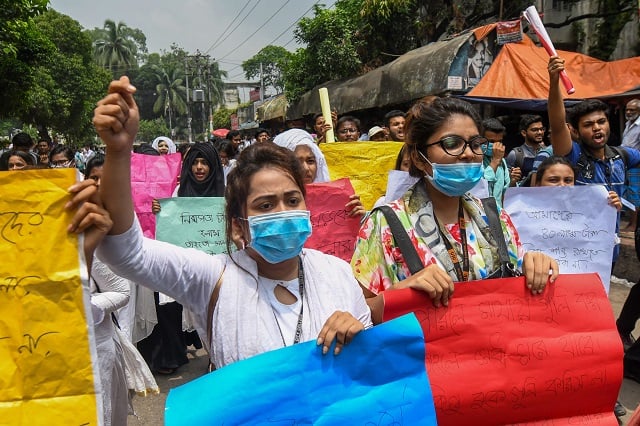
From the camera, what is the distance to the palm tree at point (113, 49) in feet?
242

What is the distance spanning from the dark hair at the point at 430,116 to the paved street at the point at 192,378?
2516 millimetres

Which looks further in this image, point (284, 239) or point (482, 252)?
point (482, 252)

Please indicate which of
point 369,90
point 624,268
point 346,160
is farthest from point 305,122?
point 346,160

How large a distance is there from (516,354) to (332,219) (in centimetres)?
162

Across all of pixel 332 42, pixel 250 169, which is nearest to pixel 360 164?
pixel 250 169

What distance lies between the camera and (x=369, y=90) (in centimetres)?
1372

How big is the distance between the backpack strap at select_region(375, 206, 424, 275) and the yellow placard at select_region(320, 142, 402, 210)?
2.02 metres

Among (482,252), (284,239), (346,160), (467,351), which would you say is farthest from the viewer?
(346,160)

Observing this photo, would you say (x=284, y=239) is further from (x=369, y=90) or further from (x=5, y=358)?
(x=369, y=90)

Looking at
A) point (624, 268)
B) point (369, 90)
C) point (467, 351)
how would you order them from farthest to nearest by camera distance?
point (369, 90), point (624, 268), point (467, 351)

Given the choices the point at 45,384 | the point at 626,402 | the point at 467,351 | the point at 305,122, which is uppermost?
the point at 305,122

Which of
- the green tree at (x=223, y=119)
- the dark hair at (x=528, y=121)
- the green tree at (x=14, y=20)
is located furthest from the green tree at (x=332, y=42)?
the green tree at (x=223, y=119)

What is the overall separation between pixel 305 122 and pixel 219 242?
16.1m

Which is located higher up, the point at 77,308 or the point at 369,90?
the point at 369,90
